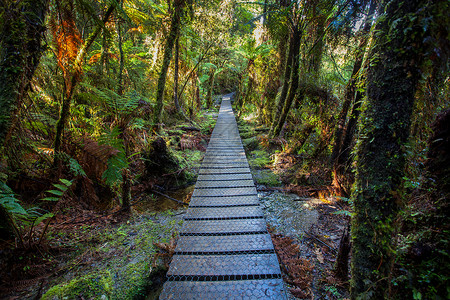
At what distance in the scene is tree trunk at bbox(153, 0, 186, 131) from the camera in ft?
19.6

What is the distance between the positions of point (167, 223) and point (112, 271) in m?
1.11

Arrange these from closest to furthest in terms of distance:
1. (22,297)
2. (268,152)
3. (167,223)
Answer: (22,297) → (167,223) → (268,152)

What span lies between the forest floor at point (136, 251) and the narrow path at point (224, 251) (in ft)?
0.57

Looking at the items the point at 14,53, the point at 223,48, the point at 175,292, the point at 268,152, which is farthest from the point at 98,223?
the point at 223,48

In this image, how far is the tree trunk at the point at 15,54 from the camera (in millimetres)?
1706

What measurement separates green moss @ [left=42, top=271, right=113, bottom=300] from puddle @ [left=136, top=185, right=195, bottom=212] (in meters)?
1.65

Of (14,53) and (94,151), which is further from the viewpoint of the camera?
(94,151)

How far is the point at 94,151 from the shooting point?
9.35 ft

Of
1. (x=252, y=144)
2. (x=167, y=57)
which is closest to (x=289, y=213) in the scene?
(x=252, y=144)

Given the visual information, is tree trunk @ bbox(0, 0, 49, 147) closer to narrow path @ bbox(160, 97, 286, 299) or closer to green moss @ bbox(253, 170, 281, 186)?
narrow path @ bbox(160, 97, 286, 299)

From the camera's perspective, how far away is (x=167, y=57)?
19.6 ft

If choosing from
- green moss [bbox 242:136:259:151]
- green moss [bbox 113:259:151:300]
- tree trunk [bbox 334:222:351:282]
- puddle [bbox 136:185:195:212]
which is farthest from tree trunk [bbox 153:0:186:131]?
tree trunk [bbox 334:222:351:282]

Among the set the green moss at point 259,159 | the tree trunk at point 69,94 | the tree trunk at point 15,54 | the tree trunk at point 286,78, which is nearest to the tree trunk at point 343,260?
the tree trunk at point 15,54

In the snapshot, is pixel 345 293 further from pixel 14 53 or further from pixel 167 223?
pixel 14 53
